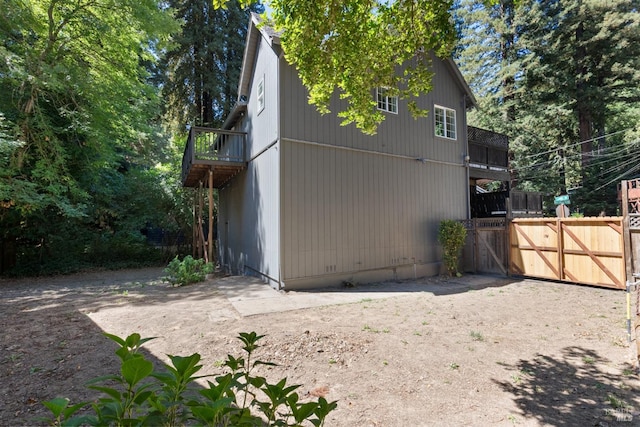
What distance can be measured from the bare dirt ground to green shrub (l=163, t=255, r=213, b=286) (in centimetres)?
146

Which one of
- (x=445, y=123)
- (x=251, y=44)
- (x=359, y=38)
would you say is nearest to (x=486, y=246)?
(x=445, y=123)

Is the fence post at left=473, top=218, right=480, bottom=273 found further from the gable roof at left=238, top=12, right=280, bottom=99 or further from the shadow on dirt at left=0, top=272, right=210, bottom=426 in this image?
the shadow on dirt at left=0, top=272, right=210, bottom=426

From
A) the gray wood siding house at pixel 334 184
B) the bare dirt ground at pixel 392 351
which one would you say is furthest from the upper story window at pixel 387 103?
A: the bare dirt ground at pixel 392 351

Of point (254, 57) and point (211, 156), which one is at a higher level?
point (254, 57)

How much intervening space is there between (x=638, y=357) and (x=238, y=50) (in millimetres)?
21387

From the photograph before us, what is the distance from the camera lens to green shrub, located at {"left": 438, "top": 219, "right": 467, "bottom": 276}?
32.6 feet

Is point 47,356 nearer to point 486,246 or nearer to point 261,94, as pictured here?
point 261,94

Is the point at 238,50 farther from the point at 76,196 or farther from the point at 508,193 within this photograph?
the point at 508,193

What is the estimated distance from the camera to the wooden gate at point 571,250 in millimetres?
7645

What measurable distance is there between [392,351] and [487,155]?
11.0 metres

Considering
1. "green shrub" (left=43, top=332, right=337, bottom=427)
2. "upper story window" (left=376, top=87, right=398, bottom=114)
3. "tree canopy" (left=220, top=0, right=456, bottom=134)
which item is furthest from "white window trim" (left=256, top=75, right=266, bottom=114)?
"green shrub" (left=43, top=332, right=337, bottom=427)

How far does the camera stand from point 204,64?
19469mm

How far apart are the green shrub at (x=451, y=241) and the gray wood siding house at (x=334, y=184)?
47cm

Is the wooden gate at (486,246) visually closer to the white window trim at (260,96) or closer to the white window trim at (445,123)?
the white window trim at (445,123)
